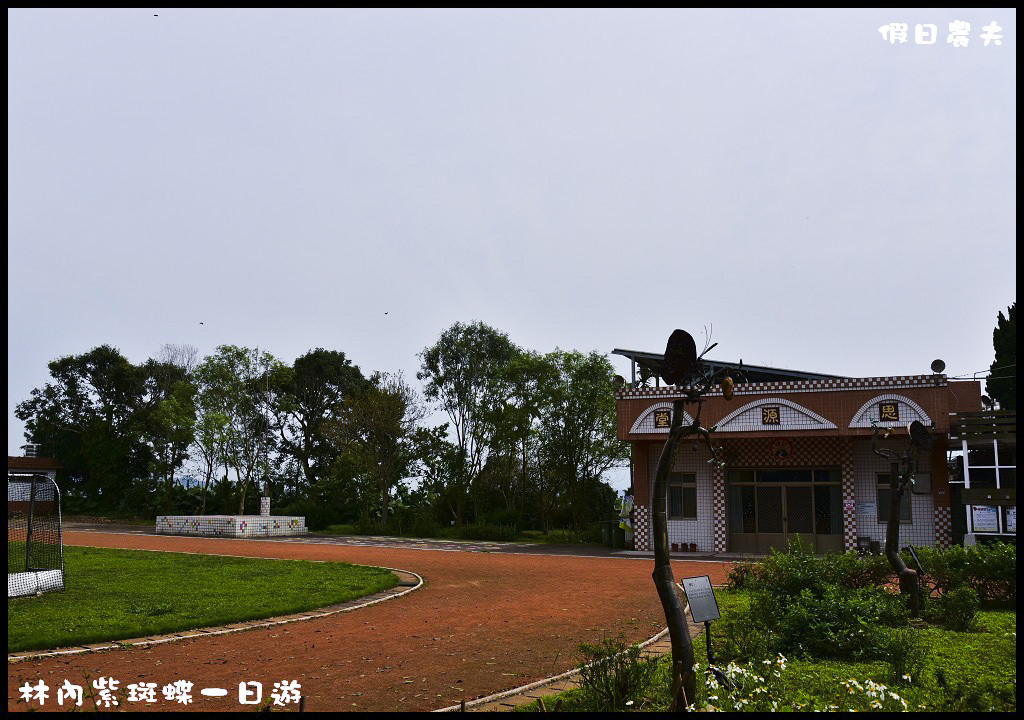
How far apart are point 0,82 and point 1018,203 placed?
5.46m

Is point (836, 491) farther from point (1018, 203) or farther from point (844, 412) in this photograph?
point (1018, 203)

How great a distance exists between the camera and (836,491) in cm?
2056

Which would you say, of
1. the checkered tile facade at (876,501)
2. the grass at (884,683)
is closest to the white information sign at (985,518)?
the checkered tile facade at (876,501)

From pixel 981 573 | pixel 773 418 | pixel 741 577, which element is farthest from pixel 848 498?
pixel 981 573

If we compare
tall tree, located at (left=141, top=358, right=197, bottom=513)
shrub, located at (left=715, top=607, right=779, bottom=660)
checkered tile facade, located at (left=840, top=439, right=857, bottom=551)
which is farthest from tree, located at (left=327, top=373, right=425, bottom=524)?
shrub, located at (left=715, top=607, right=779, bottom=660)

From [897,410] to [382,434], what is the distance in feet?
59.7

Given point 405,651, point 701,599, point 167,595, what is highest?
point 701,599

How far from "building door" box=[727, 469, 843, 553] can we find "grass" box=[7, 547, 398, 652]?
1085 cm

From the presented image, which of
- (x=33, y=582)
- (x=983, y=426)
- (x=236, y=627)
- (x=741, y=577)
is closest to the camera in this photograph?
(x=236, y=627)

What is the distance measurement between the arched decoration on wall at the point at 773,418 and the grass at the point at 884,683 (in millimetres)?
12583

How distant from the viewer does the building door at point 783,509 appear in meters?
20.6

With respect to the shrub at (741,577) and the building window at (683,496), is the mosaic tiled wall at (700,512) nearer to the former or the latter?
the building window at (683,496)

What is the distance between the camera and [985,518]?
18.6 meters

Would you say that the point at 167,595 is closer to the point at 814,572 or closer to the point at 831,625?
the point at 814,572
